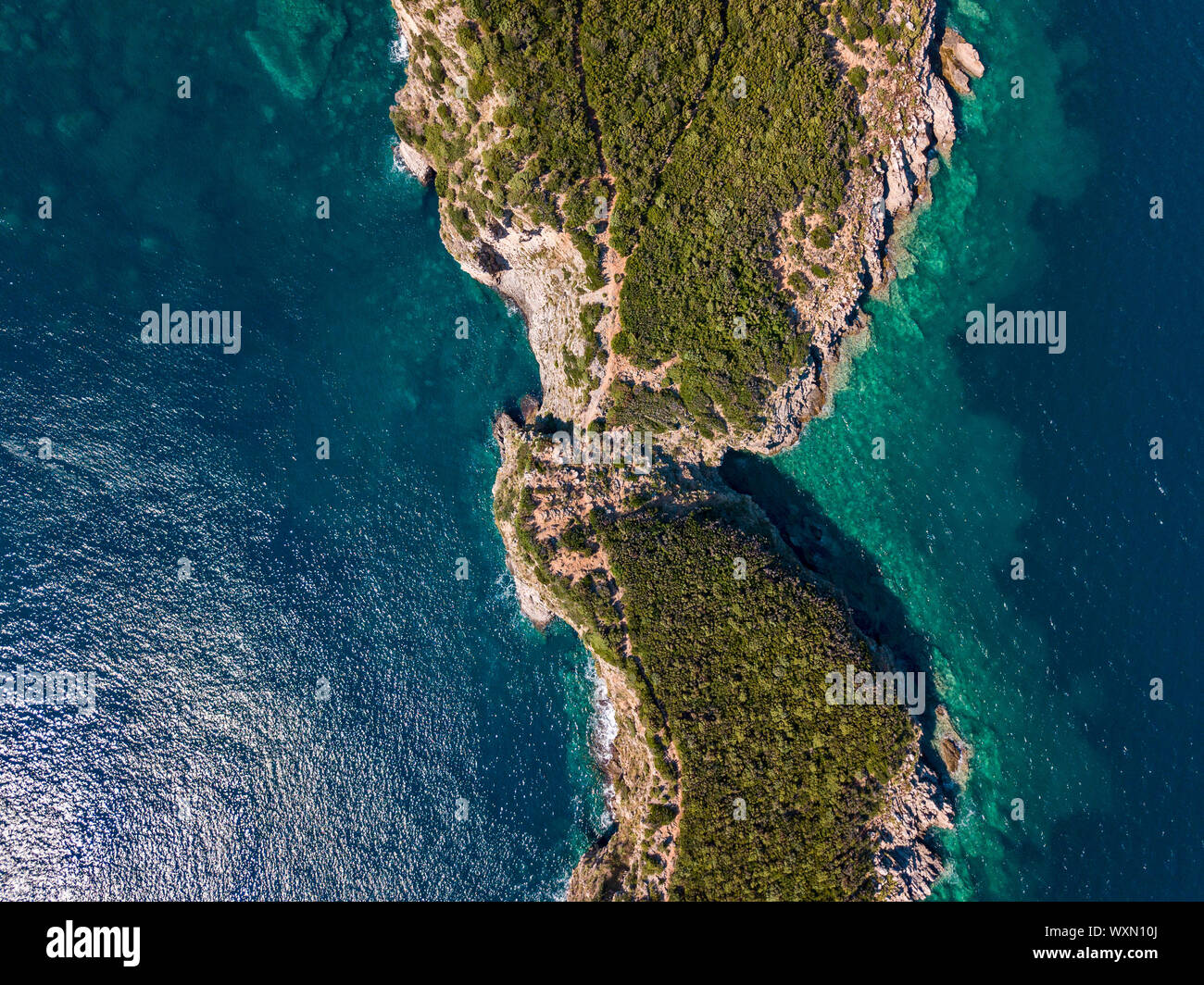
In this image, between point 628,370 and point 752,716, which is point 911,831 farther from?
point 628,370

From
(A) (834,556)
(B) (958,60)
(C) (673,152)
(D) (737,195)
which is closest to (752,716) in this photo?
(A) (834,556)

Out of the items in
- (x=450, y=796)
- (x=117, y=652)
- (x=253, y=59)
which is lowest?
(x=450, y=796)

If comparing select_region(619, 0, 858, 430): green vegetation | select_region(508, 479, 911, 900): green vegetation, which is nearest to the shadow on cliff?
select_region(508, 479, 911, 900): green vegetation

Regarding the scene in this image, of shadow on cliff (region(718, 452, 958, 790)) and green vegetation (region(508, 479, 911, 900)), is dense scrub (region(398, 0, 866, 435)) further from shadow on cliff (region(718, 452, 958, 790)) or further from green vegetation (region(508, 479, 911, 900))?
green vegetation (region(508, 479, 911, 900))

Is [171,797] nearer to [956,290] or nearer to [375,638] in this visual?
[375,638]

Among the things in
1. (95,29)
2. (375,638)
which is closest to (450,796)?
(375,638)
